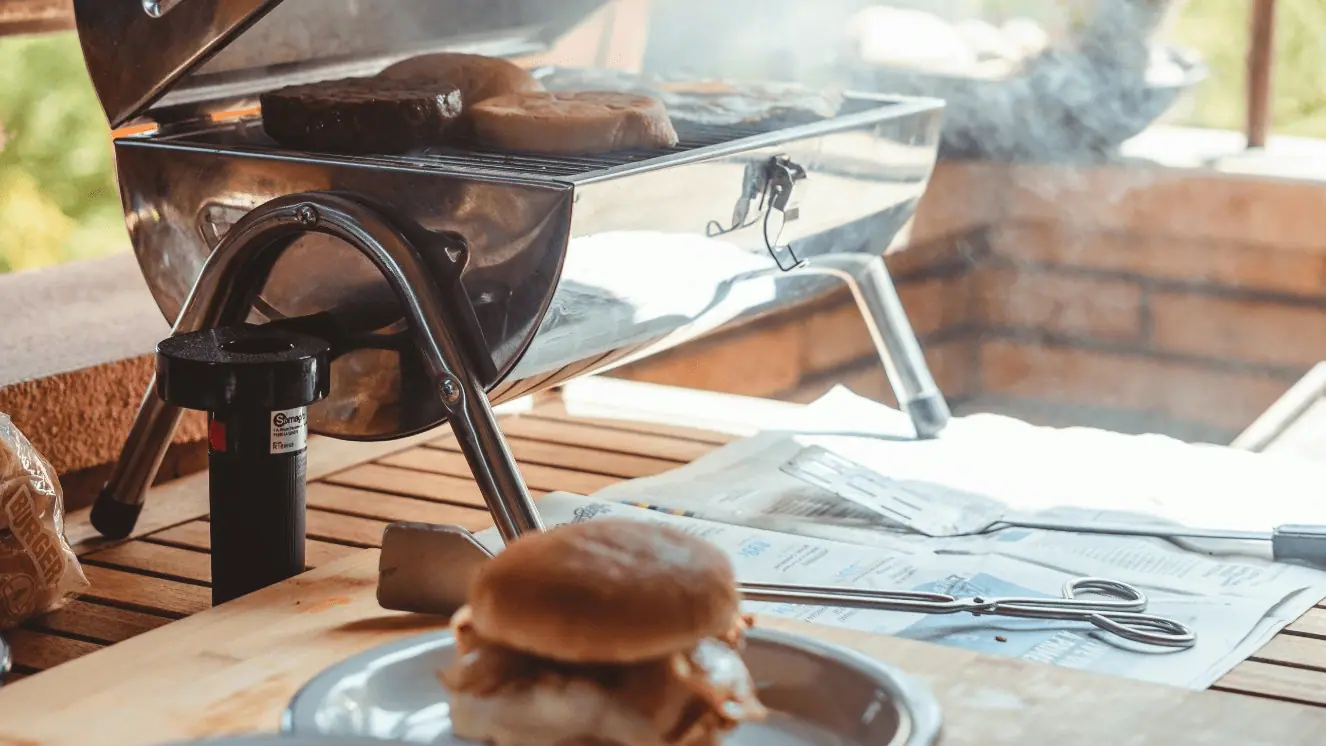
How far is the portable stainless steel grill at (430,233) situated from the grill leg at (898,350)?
0.16 m

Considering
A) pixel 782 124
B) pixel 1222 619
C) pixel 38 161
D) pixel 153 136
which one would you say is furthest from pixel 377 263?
pixel 38 161

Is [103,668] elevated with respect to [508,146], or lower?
lower

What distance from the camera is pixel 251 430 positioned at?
1197 mm

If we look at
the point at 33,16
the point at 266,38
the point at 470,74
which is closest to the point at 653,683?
the point at 470,74

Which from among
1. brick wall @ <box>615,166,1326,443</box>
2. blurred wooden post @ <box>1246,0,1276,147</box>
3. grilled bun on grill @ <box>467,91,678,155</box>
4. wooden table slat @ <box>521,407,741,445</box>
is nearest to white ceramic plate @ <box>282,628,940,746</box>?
grilled bun on grill @ <box>467,91,678,155</box>

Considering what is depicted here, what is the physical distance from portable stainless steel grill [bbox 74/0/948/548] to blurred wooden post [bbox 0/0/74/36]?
473mm

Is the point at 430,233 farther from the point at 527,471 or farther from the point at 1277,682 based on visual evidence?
the point at 1277,682

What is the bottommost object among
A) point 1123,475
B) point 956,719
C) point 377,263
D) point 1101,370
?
point 1101,370

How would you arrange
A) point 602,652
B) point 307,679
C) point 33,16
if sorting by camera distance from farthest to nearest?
1. point 33,16
2. point 307,679
3. point 602,652

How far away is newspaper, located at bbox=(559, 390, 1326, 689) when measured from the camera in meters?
1.21

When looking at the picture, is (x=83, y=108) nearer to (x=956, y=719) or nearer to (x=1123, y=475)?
(x=1123, y=475)

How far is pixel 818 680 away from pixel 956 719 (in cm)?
14

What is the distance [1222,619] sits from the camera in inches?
49.2

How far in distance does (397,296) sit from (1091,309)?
2.50 meters
